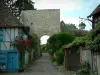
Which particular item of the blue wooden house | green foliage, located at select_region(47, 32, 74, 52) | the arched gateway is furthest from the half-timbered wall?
the arched gateway

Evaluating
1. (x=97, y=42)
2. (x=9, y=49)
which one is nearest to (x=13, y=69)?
(x=9, y=49)

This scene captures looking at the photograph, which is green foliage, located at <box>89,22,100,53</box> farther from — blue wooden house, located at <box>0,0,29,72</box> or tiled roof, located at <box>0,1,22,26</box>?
tiled roof, located at <box>0,1,22,26</box>

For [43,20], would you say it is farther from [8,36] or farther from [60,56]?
[8,36]

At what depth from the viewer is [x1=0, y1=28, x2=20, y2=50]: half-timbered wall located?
32.1 m

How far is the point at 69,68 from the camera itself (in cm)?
2903

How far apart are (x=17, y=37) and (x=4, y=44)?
5.81 feet

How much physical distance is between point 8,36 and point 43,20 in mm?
26652

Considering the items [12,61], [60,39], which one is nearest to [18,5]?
[60,39]

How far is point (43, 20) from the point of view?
192 ft

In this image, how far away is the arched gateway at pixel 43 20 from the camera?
57000mm

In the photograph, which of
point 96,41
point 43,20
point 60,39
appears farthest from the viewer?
point 43,20

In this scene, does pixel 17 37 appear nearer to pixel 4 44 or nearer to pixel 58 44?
pixel 4 44

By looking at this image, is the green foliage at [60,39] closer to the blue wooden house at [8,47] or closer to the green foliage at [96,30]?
the blue wooden house at [8,47]

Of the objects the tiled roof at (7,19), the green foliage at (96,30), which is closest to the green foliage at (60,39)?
the tiled roof at (7,19)
